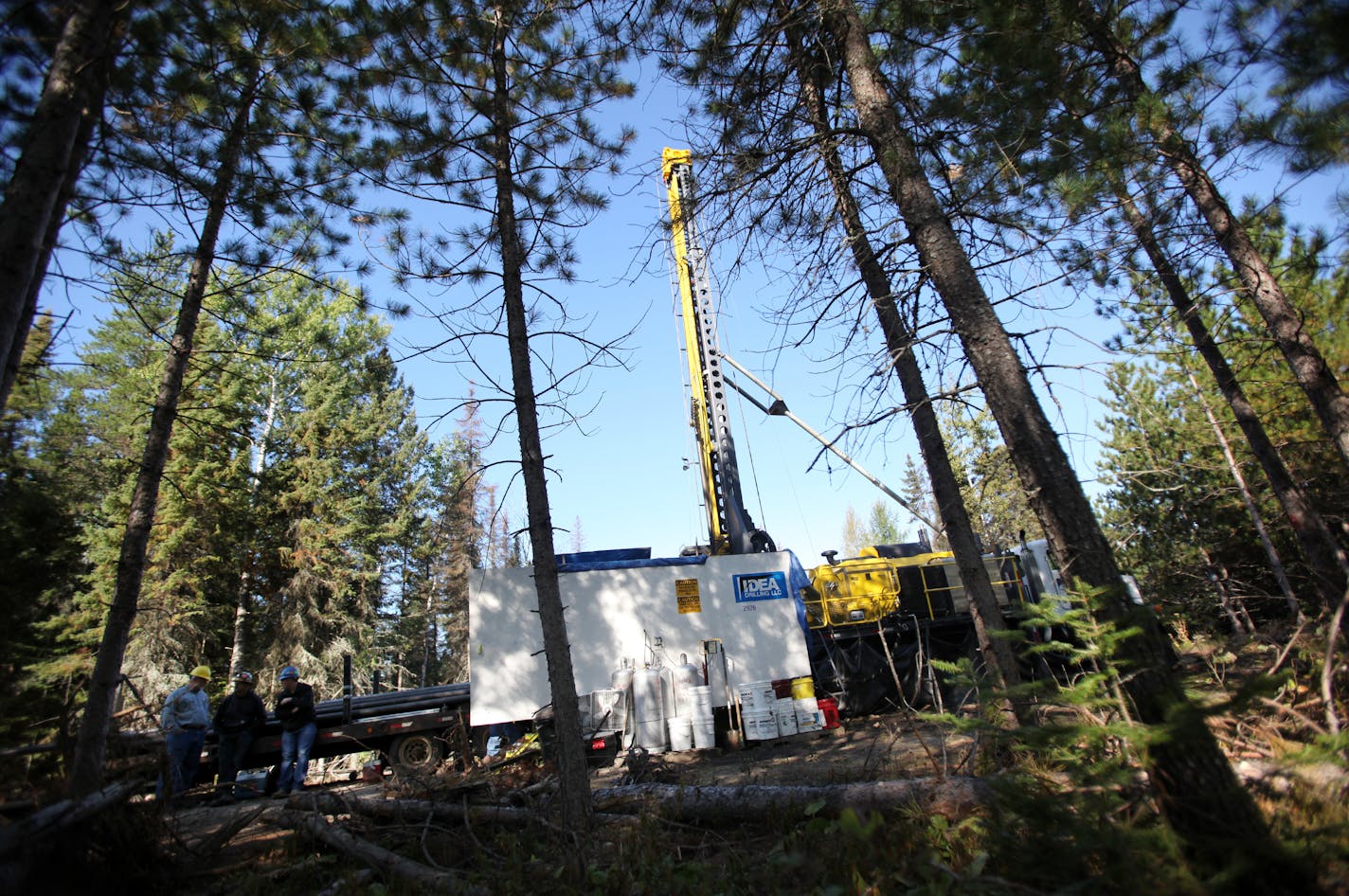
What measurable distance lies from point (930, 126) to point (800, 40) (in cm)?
137

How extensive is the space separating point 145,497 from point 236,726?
3.62 meters

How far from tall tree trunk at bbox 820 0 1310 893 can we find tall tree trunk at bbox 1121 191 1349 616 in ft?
10.9

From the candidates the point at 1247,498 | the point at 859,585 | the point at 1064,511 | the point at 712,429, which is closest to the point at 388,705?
the point at 712,429

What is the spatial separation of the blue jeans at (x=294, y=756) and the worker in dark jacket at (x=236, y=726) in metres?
0.56

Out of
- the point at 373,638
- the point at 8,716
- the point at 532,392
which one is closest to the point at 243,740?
the point at 8,716

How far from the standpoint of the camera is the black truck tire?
8828mm

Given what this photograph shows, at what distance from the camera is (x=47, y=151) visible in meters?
3.36

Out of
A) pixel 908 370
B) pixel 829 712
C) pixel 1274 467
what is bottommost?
pixel 829 712

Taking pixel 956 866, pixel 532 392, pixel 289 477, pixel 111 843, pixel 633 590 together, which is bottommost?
pixel 956 866

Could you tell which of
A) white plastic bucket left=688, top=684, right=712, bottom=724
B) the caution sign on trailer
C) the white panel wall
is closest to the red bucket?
the white panel wall

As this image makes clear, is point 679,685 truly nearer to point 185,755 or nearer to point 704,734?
point 704,734

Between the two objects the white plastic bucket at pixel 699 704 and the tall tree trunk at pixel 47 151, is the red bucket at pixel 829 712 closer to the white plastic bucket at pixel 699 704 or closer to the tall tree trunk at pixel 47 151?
the white plastic bucket at pixel 699 704

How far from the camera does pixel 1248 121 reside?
4.69 meters

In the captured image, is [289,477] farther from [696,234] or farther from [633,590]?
[696,234]
